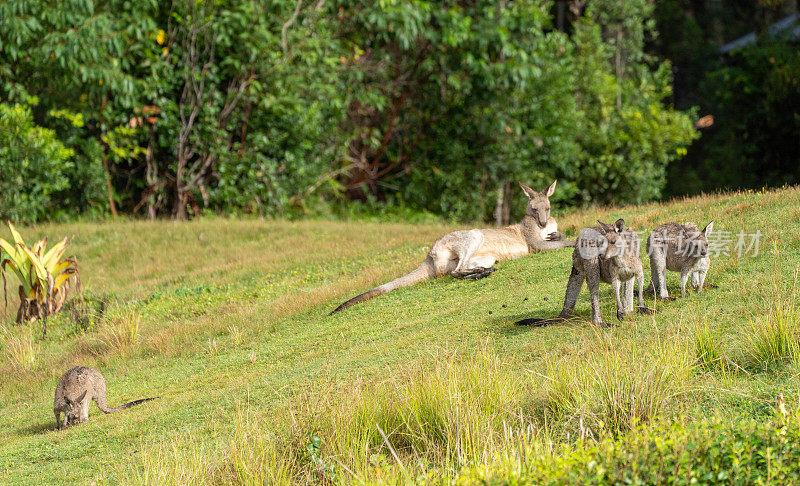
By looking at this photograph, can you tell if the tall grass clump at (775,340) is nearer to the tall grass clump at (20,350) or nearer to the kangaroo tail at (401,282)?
the kangaroo tail at (401,282)

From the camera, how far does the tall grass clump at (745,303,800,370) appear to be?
664cm

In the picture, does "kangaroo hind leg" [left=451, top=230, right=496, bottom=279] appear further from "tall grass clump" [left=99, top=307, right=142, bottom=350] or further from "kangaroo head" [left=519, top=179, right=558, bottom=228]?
"tall grass clump" [left=99, top=307, right=142, bottom=350]

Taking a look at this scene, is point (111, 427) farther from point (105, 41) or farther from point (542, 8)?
point (542, 8)

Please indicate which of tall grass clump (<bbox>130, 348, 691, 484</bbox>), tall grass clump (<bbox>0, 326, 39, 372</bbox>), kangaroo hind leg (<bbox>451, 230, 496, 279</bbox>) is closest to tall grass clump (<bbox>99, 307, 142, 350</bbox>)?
tall grass clump (<bbox>0, 326, 39, 372</bbox>)

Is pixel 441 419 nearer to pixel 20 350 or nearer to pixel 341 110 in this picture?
pixel 20 350

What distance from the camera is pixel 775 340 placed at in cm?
667

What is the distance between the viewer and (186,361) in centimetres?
1059

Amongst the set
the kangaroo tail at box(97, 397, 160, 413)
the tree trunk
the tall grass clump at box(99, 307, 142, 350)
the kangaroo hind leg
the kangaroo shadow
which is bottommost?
the kangaroo shadow

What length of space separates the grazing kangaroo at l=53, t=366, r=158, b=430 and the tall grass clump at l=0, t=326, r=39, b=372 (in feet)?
10.0

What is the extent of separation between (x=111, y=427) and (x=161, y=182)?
16249mm

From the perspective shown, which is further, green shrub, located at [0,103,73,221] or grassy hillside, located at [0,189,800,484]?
green shrub, located at [0,103,73,221]

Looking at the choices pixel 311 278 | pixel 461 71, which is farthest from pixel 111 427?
pixel 461 71

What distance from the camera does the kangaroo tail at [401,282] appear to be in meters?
11.4

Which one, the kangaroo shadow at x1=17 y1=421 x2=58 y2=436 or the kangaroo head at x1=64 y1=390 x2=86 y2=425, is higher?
the kangaroo head at x1=64 y1=390 x2=86 y2=425
